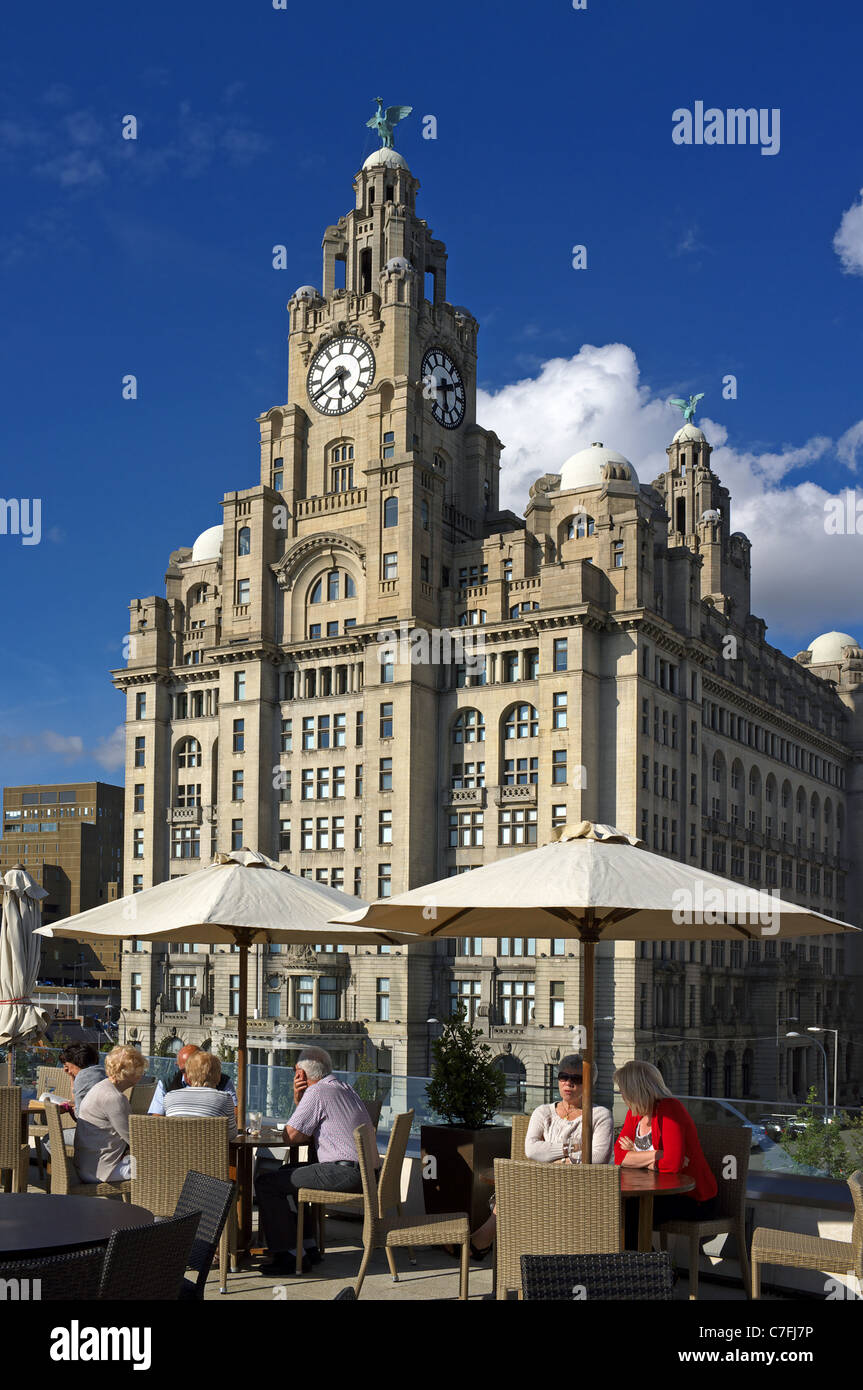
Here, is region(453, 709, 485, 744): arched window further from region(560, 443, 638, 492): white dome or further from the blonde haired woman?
the blonde haired woman

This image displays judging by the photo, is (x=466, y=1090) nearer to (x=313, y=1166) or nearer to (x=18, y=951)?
(x=313, y=1166)

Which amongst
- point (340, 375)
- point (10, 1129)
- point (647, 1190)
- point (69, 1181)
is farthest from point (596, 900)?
point (340, 375)

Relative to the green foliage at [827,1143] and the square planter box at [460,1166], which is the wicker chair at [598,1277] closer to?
the square planter box at [460,1166]

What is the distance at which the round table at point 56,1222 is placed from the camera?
23.3 ft

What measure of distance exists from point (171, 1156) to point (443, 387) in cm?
7471

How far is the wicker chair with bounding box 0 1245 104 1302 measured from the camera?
6.06 meters

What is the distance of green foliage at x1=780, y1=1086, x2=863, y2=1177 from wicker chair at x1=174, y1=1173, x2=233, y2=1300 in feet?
24.9

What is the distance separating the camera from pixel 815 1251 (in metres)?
9.95

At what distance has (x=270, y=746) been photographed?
7881 cm

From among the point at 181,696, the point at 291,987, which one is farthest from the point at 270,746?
the point at 291,987

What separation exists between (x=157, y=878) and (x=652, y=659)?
32903 mm

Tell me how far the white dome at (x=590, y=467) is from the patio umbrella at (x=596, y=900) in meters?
68.0
